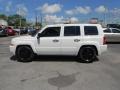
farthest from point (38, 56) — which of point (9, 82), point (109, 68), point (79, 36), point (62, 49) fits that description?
point (9, 82)

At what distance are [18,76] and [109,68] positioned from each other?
376cm

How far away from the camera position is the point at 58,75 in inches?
320

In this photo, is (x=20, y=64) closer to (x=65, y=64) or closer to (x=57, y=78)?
(x=65, y=64)

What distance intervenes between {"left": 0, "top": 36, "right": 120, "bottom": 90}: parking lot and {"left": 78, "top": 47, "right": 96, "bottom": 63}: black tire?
0.35 m

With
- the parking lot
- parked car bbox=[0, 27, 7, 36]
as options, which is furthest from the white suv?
parked car bbox=[0, 27, 7, 36]

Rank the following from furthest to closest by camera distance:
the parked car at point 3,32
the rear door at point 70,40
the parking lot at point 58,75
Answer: the parked car at point 3,32
the rear door at point 70,40
the parking lot at point 58,75

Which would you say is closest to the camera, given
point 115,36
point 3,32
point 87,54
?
point 87,54

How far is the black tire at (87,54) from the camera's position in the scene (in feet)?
35.1

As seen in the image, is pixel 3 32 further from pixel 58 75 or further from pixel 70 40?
pixel 58 75

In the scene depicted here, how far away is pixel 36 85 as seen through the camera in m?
6.82

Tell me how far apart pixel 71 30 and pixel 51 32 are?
0.95 metres

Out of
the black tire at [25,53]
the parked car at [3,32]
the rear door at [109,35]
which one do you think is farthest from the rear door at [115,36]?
the parked car at [3,32]

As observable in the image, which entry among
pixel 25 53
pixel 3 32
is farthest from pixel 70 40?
pixel 3 32

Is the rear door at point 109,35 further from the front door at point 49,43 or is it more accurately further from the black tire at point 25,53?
the black tire at point 25,53
